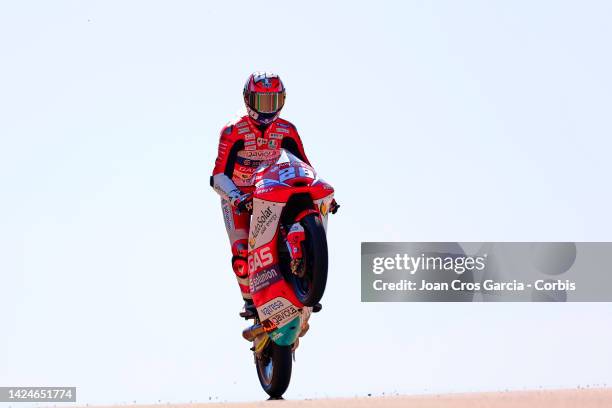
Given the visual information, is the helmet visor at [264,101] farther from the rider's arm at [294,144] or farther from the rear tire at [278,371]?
the rear tire at [278,371]

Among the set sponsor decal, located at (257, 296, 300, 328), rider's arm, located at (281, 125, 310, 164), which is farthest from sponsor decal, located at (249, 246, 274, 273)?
rider's arm, located at (281, 125, 310, 164)

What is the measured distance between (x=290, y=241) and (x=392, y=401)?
2.17 m

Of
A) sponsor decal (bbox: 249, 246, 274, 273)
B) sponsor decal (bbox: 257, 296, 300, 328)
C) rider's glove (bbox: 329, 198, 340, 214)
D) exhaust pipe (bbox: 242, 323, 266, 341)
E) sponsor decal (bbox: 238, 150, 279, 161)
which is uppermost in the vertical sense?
sponsor decal (bbox: 238, 150, 279, 161)

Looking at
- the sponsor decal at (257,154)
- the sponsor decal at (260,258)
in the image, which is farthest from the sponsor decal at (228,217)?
the sponsor decal at (260,258)

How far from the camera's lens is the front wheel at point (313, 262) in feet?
53.0

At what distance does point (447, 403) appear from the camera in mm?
15508

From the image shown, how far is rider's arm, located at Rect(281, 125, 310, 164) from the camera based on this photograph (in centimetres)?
1855

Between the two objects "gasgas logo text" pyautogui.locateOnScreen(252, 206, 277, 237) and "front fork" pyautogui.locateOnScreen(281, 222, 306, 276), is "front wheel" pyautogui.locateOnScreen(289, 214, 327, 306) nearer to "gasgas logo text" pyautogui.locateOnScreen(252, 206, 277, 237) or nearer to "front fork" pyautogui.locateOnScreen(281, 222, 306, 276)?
"front fork" pyautogui.locateOnScreen(281, 222, 306, 276)

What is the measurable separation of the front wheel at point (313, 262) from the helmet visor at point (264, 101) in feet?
7.08

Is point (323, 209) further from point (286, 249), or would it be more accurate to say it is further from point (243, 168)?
point (243, 168)

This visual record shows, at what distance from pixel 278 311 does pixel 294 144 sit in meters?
2.38

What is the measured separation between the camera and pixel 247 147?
60.4 ft

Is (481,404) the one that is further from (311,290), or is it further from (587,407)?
(311,290)

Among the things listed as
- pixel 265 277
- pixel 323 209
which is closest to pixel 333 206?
pixel 323 209
